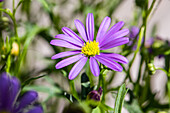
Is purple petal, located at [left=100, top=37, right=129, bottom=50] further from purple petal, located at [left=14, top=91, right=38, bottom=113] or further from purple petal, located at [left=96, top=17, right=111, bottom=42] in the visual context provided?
purple petal, located at [left=14, top=91, right=38, bottom=113]

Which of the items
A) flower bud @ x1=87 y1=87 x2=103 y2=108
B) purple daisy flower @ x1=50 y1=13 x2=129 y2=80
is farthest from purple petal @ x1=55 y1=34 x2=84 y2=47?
flower bud @ x1=87 y1=87 x2=103 y2=108

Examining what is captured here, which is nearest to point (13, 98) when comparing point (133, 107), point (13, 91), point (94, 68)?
point (13, 91)

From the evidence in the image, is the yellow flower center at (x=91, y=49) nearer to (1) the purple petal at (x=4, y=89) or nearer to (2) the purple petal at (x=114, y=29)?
(2) the purple petal at (x=114, y=29)

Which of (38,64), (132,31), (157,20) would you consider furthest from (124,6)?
(38,64)

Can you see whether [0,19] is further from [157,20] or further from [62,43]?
[157,20]

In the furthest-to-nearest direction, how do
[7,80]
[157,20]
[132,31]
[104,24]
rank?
1. [157,20]
2. [132,31]
3. [104,24]
4. [7,80]

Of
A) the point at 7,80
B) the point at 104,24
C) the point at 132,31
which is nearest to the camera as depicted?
the point at 7,80
